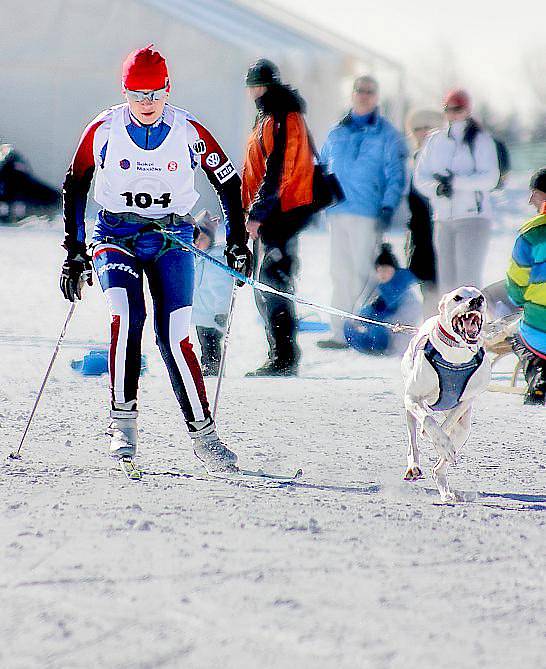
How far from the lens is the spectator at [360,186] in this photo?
7.59m

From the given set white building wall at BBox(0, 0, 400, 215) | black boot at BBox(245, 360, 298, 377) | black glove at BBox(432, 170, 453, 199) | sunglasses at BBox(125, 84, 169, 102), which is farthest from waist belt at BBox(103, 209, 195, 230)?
white building wall at BBox(0, 0, 400, 215)

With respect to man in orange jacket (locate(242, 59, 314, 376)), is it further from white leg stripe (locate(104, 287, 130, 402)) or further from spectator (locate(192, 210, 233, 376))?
white leg stripe (locate(104, 287, 130, 402))

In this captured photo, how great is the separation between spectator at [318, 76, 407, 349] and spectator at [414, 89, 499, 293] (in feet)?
0.87

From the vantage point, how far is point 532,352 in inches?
250

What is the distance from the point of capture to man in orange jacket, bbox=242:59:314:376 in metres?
6.64

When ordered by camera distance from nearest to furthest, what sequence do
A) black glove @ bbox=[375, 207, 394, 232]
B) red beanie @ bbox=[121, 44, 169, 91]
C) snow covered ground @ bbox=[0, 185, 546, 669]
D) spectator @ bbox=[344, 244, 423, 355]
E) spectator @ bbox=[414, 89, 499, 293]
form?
snow covered ground @ bbox=[0, 185, 546, 669]
red beanie @ bbox=[121, 44, 169, 91]
spectator @ bbox=[414, 89, 499, 293]
spectator @ bbox=[344, 244, 423, 355]
black glove @ bbox=[375, 207, 394, 232]

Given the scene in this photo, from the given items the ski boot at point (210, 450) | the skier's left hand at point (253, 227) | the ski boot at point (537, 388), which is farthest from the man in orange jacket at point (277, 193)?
the ski boot at point (210, 450)

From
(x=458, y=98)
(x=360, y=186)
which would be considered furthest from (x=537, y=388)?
(x=360, y=186)

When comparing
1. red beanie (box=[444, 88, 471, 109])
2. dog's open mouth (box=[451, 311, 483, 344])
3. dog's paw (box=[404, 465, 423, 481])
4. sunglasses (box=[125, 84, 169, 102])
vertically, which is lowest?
dog's paw (box=[404, 465, 423, 481])

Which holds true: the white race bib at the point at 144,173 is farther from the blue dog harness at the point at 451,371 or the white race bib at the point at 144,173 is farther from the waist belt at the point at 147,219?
the blue dog harness at the point at 451,371

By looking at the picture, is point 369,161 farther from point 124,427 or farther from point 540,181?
point 124,427

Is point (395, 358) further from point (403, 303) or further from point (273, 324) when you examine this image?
point (273, 324)

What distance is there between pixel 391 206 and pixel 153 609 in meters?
5.22

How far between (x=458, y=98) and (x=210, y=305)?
1.96m
